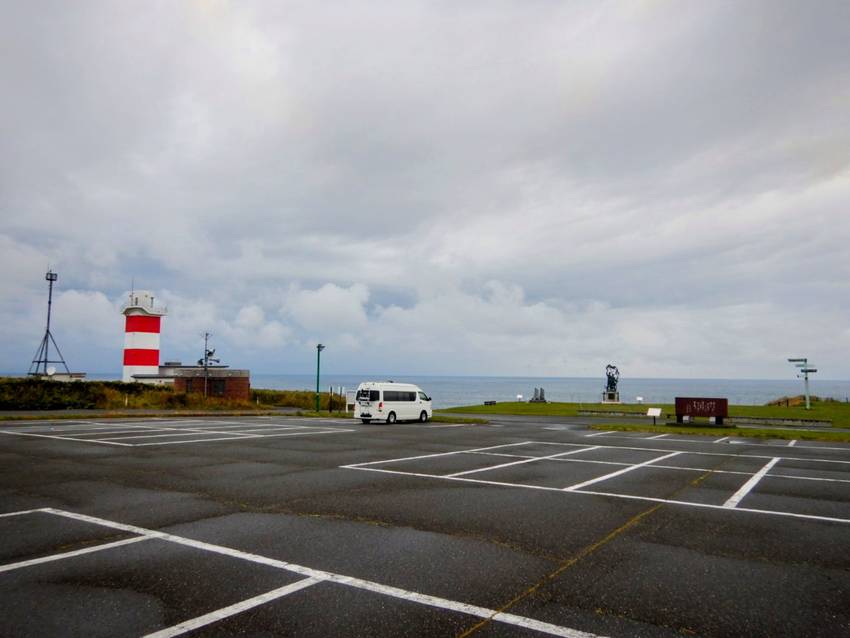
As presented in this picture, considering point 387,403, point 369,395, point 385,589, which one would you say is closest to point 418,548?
point 385,589

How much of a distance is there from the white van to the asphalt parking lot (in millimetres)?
14763

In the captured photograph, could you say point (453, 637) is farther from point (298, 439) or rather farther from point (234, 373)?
point (234, 373)

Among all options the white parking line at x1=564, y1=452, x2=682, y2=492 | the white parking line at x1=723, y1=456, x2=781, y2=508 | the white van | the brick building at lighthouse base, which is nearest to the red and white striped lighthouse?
the brick building at lighthouse base

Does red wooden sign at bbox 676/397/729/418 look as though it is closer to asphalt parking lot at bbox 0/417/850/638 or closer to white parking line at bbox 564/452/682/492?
white parking line at bbox 564/452/682/492

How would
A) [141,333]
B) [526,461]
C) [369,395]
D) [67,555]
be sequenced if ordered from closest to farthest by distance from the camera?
[67,555] → [526,461] → [369,395] → [141,333]

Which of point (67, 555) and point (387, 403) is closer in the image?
point (67, 555)

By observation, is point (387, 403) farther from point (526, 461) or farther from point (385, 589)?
point (385, 589)

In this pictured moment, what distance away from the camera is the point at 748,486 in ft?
37.1

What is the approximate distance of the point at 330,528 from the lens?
753 cm

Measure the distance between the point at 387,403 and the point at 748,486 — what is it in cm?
1995

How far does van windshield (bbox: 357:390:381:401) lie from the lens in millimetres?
28812

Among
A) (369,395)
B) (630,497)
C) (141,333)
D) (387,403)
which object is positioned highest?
(141,333)

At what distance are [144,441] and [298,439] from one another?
4994mm

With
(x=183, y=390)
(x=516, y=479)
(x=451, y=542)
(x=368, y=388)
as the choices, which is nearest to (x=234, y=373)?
(x=183, y=390)
